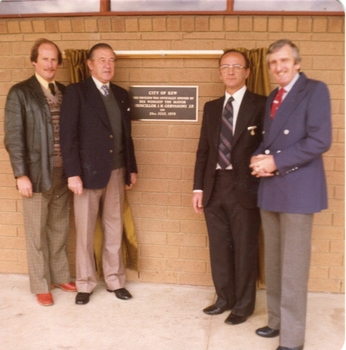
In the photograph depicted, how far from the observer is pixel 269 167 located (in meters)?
2.61

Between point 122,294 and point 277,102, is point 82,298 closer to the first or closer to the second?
point 122,294

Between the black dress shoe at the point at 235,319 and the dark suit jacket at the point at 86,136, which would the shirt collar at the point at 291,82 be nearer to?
the dark suit jacket at the point at 86,136

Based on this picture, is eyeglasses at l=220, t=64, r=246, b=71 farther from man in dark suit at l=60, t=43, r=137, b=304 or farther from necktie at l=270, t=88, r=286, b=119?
man in dark suit at l=60, t=43, r=137, b=304

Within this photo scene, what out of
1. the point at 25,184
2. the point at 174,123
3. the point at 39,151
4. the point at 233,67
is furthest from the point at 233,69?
the point at 25,184

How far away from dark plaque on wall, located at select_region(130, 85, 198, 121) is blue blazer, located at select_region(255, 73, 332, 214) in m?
1.09

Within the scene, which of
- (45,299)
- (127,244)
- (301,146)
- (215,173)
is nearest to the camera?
(301,146)

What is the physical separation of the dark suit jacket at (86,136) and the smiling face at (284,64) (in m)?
1.33

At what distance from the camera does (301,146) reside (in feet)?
8.21

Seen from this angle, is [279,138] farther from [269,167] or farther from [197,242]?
[197,242]

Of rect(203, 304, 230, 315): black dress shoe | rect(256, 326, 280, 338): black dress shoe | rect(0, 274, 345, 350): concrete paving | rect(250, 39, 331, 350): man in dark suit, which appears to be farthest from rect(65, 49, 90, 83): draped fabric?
rect(256, 326, 280, 338): black dress shoe

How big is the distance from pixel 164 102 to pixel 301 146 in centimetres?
147

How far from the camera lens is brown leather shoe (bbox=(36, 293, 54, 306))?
3.47m

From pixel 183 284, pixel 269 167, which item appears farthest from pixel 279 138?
pixel 183 284

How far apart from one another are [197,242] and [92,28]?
2.02 m
